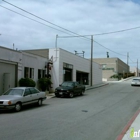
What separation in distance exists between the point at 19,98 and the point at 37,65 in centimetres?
1136

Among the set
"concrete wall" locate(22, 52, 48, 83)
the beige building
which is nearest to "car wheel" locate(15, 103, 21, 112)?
"concrete wall" locate(22, 52, 48, 83)

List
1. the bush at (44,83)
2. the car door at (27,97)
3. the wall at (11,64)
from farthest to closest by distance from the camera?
the bush at (44,83) < the wall at (11,64) < the car door at (27,97)

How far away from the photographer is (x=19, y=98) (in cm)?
1424

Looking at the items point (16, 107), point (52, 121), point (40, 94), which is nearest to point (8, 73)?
point (40, 94)

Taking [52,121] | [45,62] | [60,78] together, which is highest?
[45,62]

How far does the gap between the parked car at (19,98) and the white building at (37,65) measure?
503 cm

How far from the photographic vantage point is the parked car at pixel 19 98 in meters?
13.5

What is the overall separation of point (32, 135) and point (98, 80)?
38.8 meters

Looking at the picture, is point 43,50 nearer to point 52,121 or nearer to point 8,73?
point 8,73

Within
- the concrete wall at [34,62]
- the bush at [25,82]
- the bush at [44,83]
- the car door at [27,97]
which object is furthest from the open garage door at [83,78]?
the car door at [27,97]

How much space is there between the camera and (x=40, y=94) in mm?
16688

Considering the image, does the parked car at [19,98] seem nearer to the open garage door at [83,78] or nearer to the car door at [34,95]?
the car door at [34,95]

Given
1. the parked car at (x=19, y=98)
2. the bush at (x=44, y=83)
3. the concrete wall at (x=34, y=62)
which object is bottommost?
the parked car at (x=19, y=98)

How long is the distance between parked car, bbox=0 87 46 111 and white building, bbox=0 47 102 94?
16.5ft
